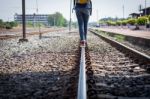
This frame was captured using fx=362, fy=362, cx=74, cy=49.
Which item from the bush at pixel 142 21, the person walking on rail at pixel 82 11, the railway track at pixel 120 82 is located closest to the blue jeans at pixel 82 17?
the person walking on rail at pixel 82 11

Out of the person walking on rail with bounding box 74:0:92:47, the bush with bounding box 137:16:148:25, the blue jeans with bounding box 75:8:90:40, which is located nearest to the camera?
the person walking on rail with bounding box 74:0:92:47

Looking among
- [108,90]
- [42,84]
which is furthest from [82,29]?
[108,90]

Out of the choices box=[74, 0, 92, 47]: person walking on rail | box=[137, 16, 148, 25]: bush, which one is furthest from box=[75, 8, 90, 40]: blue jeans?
box=[137, 16, 148, 25]: bush

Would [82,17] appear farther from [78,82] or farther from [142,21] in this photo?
[142,21]

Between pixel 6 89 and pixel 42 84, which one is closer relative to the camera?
pixel 6 89

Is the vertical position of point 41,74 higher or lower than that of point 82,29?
lower

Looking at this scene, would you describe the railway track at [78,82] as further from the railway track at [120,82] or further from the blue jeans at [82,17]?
the blue jeans at [82,17]

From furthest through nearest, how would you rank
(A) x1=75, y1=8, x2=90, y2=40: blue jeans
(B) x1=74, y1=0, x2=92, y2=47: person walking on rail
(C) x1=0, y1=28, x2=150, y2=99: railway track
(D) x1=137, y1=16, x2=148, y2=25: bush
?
(D) x1=137, y1=16, x2=148, y2=25: bush, (A) x1=75, y1=8, x2=90, y2=40: blue jeans, (B) x1=74, y1=0, x2=92, y2=47: person walking on rail, (C) x1=0, y1=28, x2=150, y2=99: railway track

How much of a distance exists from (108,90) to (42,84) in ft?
4.46

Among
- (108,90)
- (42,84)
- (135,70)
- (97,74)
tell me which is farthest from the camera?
(135,70)

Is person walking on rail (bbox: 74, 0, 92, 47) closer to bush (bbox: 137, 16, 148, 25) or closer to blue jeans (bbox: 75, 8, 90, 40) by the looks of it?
blue jeans (bbox: 75, 8, 90, 40)

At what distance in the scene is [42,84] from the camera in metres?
6.50

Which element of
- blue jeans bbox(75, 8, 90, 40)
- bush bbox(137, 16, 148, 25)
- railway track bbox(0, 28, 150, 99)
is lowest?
railway track bbox(0, 28, 150, 99)

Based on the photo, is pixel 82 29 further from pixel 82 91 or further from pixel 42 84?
pixel 82 91
